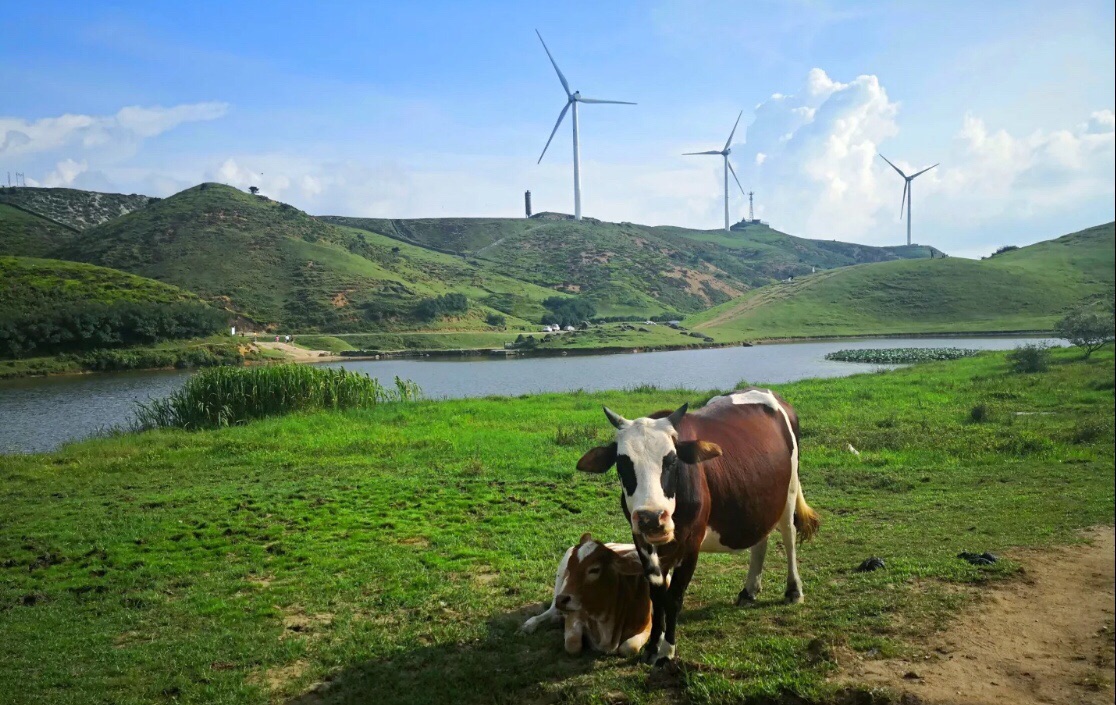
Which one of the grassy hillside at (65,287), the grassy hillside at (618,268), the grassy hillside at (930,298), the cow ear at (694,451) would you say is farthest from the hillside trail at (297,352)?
the cow ear at (694,451)

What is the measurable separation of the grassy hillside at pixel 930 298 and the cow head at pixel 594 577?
81.3 metres

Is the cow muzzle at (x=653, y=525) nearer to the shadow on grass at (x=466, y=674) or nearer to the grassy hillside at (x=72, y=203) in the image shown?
the shadow on grass at (x=466, y=674)

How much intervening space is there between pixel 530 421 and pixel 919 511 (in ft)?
43.6

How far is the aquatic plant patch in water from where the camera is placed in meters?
52.3

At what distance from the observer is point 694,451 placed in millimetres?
5633

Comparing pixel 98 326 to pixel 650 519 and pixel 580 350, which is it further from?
pixel 650 519

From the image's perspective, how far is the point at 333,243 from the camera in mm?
123375

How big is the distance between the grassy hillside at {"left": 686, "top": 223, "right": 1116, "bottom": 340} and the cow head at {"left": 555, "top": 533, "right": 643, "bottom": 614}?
81261mm

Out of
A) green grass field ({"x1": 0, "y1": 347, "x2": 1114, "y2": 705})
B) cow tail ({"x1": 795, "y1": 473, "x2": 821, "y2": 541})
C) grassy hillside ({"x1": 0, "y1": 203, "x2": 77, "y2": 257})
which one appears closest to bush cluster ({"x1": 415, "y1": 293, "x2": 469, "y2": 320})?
grassy hillside ({"x1": 0, "y1": 203, "x2": 77, "y2": 257})

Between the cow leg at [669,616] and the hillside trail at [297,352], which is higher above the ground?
the hillside trail at [297,352]

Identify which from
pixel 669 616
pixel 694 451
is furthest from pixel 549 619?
pixel 694 451

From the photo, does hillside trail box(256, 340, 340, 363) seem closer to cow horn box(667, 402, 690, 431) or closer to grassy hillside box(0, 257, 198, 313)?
grassy hillside box(0, 257, 198, 313)

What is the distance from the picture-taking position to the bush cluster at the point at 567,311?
366ft

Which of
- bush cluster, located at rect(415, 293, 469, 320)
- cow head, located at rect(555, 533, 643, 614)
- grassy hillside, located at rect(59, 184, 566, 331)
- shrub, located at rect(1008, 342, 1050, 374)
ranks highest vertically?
grassy hillside, located at rect(59, 184, 566, 331)
